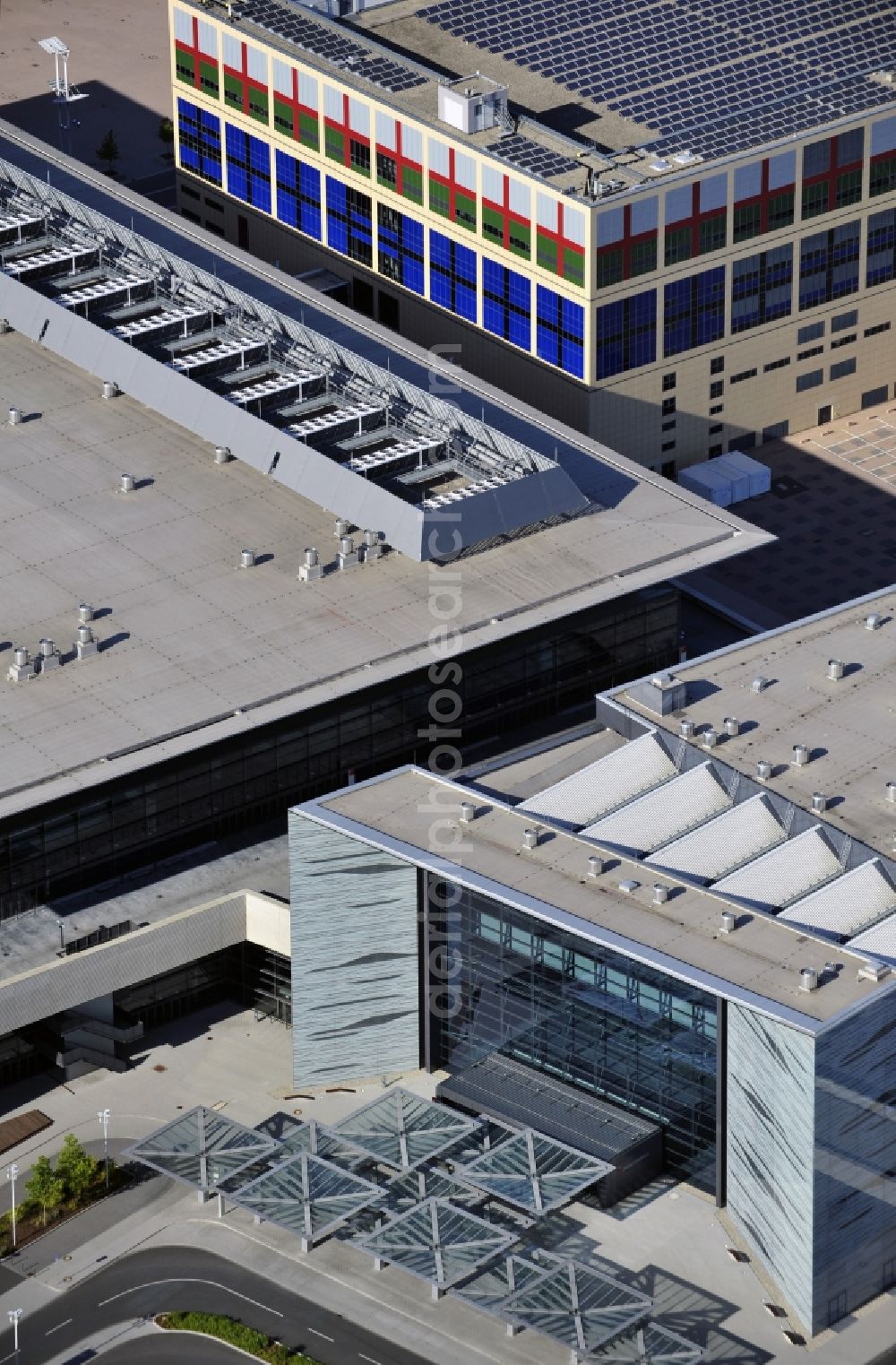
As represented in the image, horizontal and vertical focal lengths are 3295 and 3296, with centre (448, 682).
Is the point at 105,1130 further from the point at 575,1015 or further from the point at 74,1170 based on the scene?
the point at 575,1015

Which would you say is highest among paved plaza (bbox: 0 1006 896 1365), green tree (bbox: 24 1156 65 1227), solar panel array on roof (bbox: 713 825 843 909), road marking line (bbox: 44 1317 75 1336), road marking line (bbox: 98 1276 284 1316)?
solar panel array on roof (bbox: 713 825 843 909)

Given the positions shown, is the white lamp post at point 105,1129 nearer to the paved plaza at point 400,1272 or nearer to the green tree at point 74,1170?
the paved plaza at point 400,1272

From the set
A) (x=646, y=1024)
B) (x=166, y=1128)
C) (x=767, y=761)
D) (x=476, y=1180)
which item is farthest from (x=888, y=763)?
(x=166, y=1128)

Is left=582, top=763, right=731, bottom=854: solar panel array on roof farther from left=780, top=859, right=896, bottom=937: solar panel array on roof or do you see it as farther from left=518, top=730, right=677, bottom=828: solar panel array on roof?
left=780, top=859, right=896, bottom=937: solar panel array on roof

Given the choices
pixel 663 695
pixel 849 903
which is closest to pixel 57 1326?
pixel 849 903

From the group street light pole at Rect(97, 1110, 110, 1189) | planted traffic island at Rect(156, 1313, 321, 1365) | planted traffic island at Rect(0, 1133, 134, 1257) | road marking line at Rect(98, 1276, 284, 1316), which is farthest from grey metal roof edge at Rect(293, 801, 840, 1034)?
planted traffic island at Rect(156, 1313, 321, 1365)
